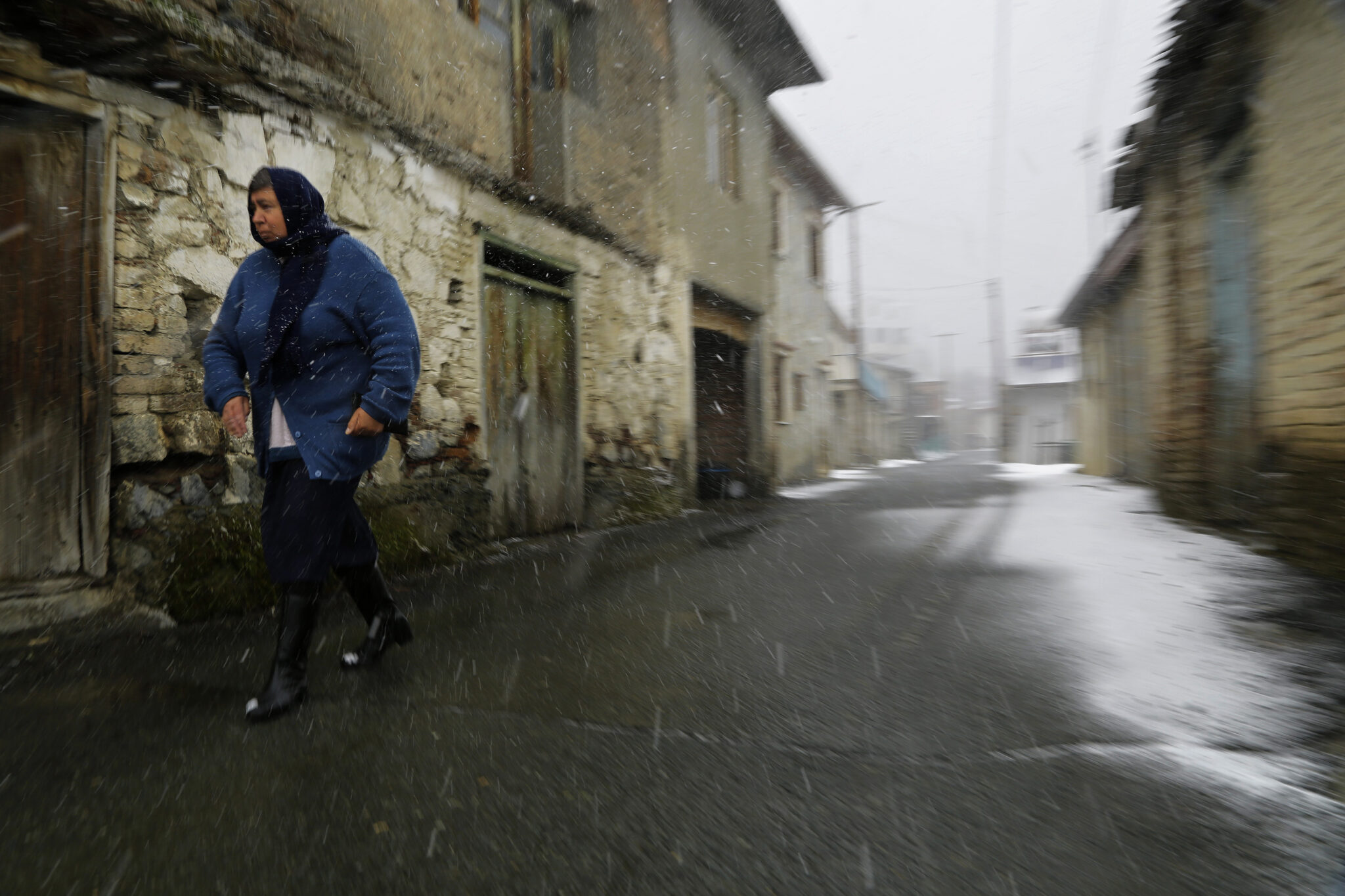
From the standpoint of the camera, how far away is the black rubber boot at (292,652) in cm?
232

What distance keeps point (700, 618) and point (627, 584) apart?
3.25ft

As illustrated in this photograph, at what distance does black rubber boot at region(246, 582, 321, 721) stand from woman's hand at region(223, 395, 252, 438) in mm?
579

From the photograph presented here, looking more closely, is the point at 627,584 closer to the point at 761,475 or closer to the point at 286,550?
the point at 286,550

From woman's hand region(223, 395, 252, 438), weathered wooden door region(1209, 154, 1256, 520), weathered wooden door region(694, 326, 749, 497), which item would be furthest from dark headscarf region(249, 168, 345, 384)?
weathered wooden door region(694, 326, 749, 497)

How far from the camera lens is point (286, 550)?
95.3 inches

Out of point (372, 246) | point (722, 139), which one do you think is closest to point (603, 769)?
point (372, 246)

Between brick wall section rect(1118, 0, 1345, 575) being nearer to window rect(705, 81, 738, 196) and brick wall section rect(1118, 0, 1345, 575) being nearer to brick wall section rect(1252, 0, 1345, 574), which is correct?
brick wall section rect(1252, 0, 1345, 574)

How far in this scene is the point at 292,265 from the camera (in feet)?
8.40

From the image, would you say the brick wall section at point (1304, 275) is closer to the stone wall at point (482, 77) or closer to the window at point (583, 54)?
the stone wall at point (482, 77)

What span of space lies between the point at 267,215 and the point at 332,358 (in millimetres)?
522

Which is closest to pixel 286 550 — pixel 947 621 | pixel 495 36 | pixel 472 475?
pixel 947 621

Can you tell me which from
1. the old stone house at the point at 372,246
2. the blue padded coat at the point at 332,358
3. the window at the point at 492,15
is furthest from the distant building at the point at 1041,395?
the blue padded coat at the point at 332,358

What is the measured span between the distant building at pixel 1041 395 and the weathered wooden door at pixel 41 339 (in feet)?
120

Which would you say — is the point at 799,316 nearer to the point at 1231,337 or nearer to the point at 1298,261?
the point at 1231,337
